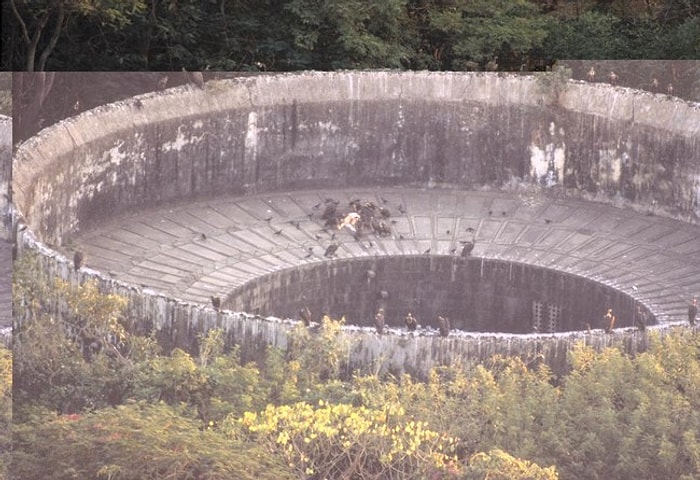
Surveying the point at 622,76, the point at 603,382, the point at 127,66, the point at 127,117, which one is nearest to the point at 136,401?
the point at 603,382

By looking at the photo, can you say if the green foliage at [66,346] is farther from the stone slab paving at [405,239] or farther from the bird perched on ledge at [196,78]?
the bird perched on ledge at [196,78]

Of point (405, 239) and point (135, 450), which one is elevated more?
point (405, 239)

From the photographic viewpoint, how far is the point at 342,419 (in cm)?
2100

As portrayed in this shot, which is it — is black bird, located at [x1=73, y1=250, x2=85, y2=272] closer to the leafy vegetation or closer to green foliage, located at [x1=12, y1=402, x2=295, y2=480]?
the leafy vegetation

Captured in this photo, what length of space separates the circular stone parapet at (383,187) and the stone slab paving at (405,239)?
3 cm

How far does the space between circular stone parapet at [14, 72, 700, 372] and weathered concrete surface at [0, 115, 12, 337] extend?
181cm

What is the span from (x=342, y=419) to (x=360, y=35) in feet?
68.0

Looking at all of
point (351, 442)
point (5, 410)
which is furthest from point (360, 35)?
point (351, 442)

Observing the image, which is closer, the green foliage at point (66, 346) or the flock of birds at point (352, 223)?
the green foliage at point (66, 346)

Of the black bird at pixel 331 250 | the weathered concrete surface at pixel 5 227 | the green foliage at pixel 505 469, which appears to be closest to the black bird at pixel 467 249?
the black bird at pixel 331 250

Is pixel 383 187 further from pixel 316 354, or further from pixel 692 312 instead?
pixel 316 354

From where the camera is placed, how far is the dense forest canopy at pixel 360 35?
39.8 meters

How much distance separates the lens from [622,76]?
109ft

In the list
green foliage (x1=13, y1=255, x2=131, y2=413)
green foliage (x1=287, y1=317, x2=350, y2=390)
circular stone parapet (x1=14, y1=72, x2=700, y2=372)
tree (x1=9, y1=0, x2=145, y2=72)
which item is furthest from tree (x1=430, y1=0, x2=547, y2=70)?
green foliage (x1=13, y1=255, x2=131, y2=413)
